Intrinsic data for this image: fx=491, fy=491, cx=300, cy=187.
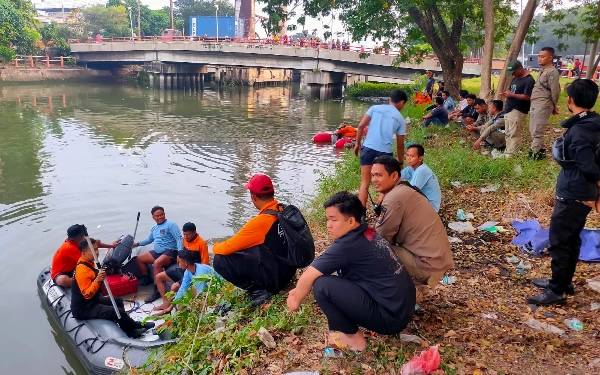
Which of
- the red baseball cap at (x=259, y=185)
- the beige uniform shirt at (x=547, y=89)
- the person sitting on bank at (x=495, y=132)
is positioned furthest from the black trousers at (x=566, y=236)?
the person sitting on bank at (x=495, y=132)

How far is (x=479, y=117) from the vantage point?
35.3ft

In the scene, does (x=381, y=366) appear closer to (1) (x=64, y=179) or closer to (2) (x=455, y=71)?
(1) (x=64, y=179)

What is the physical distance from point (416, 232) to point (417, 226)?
0.05m

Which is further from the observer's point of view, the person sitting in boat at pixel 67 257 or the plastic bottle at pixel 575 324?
the person sitting in boat at pixel 67 257

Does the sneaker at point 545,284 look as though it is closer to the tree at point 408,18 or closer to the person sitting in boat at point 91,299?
the person sitting in boat at point 91,299

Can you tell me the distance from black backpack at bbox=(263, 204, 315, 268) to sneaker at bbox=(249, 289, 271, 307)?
0.46 metres

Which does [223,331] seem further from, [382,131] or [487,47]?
[487,47]

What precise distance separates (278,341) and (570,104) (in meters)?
3.05

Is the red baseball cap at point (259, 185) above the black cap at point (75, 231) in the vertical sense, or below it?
above

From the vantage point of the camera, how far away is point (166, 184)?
39.4ft

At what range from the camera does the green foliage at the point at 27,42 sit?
39500mm

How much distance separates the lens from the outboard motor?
6524mm

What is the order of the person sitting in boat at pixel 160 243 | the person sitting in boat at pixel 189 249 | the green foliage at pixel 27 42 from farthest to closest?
the green foliage at pixel 27 42 → the person sitting in boat at pixel 160 243 → the person sitting in boat at pixel 189 249

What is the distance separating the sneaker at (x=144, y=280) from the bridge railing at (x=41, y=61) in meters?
38.7
